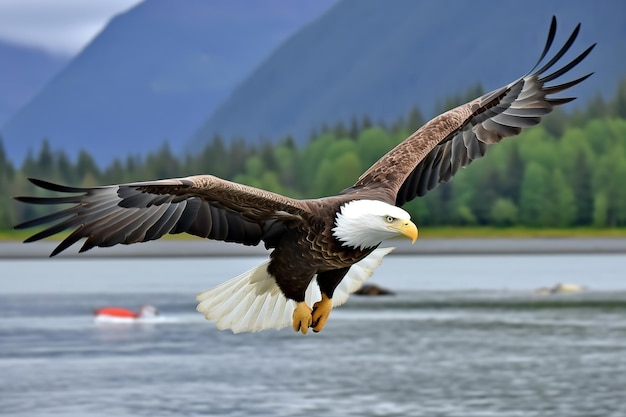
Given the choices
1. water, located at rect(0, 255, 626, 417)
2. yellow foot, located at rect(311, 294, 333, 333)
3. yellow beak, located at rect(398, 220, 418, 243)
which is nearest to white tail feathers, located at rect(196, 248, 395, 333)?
yellow foot, located at rect(311, 294, 333, 333)

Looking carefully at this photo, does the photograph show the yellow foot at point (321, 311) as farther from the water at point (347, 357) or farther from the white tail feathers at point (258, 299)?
the water at point (347, 357)

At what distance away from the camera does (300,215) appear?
6.57 meters

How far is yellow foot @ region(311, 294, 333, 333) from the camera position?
6.75 metres

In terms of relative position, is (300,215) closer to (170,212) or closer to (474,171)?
(170,212)

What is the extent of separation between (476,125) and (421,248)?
87942 mm

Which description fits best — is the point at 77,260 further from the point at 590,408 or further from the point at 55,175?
the point at 590,408

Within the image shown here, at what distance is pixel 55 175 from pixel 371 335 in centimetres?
6524

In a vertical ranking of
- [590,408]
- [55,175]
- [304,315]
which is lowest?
[590,408]

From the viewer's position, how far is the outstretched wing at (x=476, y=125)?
7953 millimetres

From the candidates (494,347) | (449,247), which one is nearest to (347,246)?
(494,347)

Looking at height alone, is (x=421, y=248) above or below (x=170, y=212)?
above

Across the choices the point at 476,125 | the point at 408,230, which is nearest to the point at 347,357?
the point at 476,125

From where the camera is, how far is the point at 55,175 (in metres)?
105

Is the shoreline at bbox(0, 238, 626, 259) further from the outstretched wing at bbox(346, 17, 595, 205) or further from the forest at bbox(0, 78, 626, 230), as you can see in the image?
the outstretched wing at bbox(346, 17, 595, 205)
